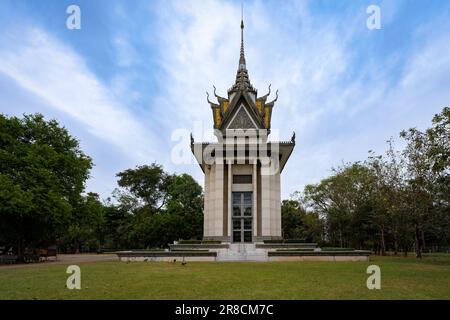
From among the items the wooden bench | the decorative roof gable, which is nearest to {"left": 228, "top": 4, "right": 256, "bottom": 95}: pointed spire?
the decorative roof gable

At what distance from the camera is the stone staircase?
26.2 m

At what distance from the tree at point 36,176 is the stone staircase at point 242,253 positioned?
36.9 ft

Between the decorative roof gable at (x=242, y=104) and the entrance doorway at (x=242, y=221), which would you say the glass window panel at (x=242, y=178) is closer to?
the entrance doorway at (x=242, y=221)

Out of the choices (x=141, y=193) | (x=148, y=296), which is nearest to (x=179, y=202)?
(x=141, y=193)

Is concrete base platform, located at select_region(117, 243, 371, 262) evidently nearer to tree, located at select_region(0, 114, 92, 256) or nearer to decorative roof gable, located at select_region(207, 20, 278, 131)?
tree, located at select_region(0, 114, 92, 256)

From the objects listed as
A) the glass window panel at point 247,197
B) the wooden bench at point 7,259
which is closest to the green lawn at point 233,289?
the wooden bench at point 7,259

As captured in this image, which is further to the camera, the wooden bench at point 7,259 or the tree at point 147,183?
the tree at point 147,183

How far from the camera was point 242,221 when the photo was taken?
115 feet

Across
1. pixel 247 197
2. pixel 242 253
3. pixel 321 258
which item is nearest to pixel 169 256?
pixel 242 253

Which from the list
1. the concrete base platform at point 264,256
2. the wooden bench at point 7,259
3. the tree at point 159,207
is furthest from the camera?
the tree at point 159,207

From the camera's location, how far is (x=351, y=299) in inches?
371

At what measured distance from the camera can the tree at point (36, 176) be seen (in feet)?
76.2

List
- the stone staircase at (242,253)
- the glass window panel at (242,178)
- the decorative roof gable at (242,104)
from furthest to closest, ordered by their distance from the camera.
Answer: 1. the decorative roof gable at (242,104)
2. the glass window panel at (242,178)
3. the stone staircase at (242,253)

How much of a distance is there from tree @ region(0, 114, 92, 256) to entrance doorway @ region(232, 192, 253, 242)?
13603mm
